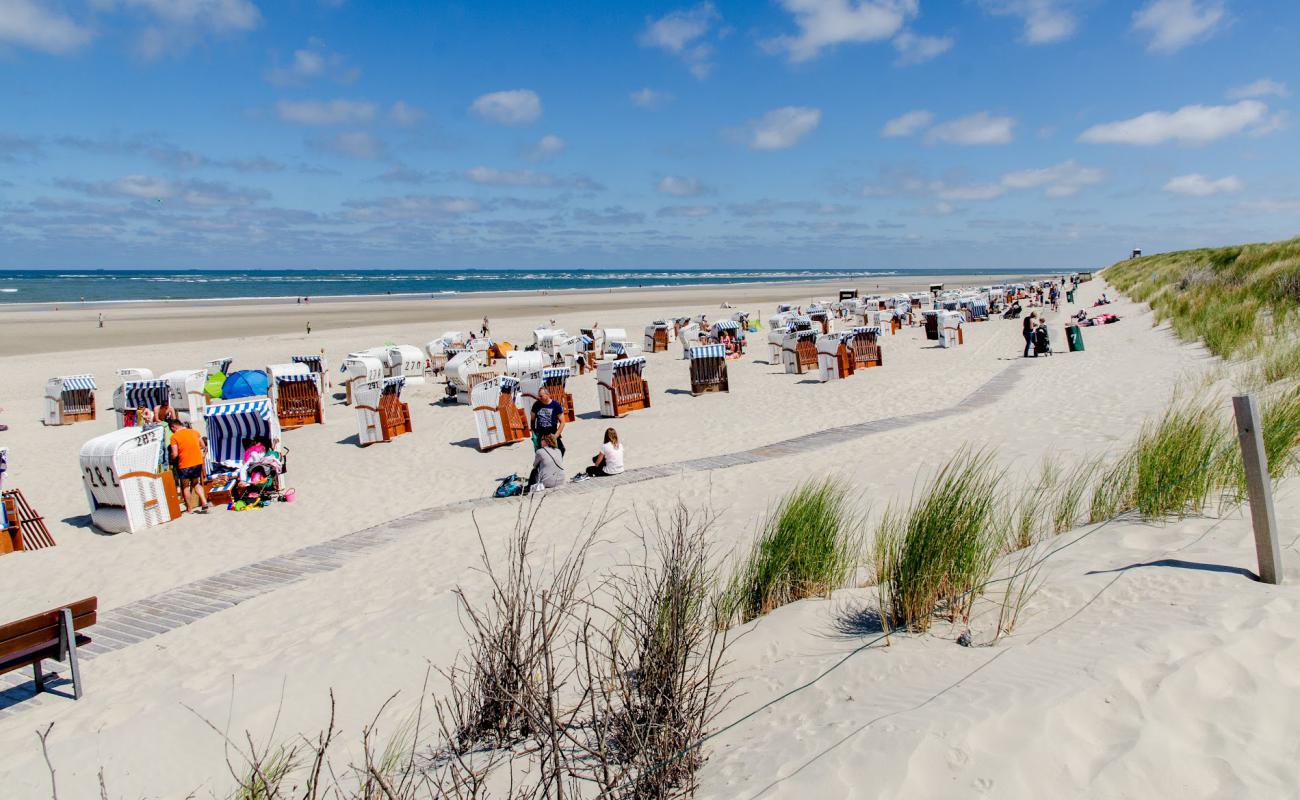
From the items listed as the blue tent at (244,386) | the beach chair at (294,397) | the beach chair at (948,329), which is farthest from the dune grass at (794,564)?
the beach chair at (948,329)

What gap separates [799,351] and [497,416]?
28.5 feet

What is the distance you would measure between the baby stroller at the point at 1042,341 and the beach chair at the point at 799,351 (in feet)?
17.0

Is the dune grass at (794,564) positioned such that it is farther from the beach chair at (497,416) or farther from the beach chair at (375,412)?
the beach chair at (375,412)

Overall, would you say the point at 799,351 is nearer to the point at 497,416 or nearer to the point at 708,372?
the point at 708,372

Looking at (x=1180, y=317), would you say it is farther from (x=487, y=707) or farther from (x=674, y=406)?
(x=487, y=707)

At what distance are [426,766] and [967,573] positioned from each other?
2.67 m

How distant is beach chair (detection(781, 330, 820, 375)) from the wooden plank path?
23.7 feet

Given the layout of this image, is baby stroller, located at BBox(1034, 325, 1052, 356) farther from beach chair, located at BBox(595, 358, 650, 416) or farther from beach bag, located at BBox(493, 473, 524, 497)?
beach bag, located at BBox(493, 473, 524, 497)

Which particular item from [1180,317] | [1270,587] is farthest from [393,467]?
[1180,317]

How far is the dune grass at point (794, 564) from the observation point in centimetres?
454

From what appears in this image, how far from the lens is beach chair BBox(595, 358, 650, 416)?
47.1ft

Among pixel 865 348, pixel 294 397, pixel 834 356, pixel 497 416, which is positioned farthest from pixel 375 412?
pixel 865 348

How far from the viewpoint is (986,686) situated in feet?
9.73

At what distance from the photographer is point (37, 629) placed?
189 inches
